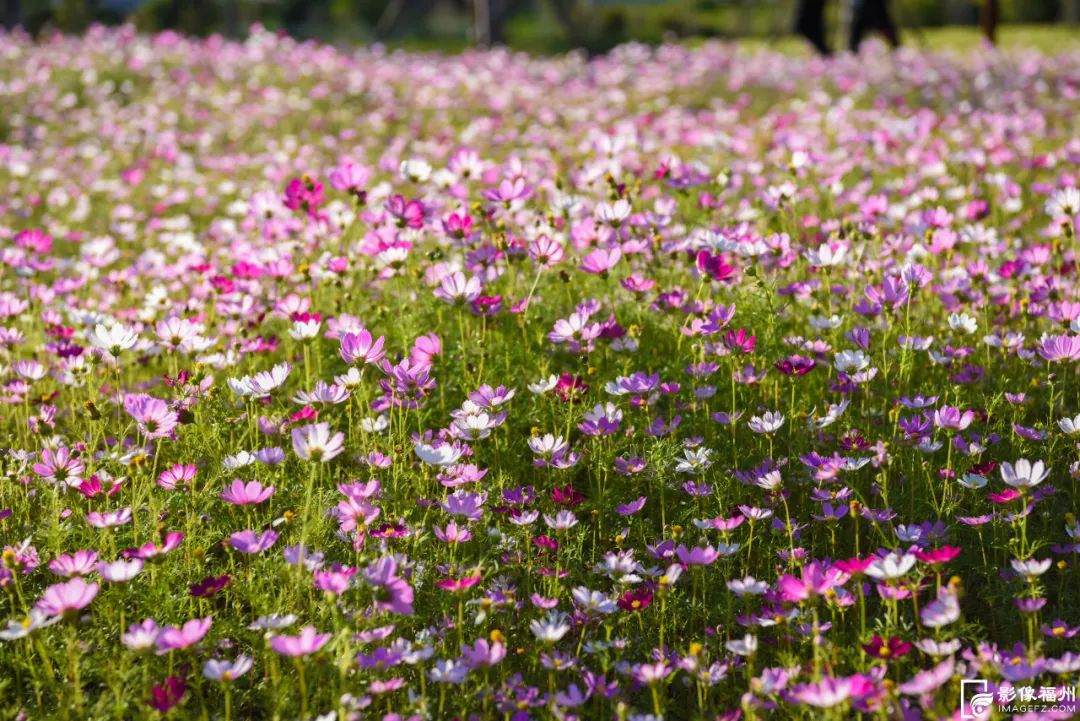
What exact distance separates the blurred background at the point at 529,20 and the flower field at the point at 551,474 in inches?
469

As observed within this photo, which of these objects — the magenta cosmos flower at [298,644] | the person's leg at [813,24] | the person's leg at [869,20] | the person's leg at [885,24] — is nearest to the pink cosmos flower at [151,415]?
the magenta cosmos flower at [298,644]

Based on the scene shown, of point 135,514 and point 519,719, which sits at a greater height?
point 135,514

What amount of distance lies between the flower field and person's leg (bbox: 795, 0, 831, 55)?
9269 millimetres

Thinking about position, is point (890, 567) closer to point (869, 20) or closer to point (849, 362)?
point (849, 362)

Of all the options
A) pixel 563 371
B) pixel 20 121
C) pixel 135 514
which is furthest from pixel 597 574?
pixel 20 121

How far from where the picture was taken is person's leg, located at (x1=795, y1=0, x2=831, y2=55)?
13047 mm

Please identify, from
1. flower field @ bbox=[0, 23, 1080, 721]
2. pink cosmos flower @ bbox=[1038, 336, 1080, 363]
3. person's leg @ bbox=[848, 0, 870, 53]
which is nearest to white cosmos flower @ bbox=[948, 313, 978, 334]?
flower field @ bbox=[0, 23, 1080, 721]

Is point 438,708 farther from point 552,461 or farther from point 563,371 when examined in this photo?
point 563,371

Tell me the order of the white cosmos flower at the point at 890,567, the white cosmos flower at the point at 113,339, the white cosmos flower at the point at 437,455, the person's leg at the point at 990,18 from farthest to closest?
1. the person's leg at the point at 990,18
2. the white cosmos flower at the point at 113,339
3. the white cosmos flower at the point at 437,455
4. the white cosmos flower at the point at 890,567

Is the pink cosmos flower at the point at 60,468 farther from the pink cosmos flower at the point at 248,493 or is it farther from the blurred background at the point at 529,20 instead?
the blurred background at the point at 529,20

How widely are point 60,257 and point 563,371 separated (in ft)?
11.2

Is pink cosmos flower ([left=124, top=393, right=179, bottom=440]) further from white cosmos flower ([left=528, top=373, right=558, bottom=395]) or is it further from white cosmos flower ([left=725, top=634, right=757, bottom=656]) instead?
white cosmos flower ([left=725, top=634, right=757, bottom=656])

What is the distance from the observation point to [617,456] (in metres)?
2.57

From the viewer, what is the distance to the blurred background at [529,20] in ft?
60.6
